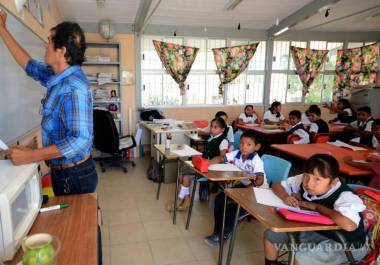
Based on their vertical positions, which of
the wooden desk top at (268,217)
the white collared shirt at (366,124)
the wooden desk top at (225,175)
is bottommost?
the wooden desk top at (268,217)

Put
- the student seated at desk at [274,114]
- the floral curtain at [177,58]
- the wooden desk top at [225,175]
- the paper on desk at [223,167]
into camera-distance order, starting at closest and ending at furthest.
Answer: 1. the wooden desk top at [225,175]
2. the paper on desk at [223,167]
3. the floral curtain at [177,58]
4. the student seated at desk at [274,114]

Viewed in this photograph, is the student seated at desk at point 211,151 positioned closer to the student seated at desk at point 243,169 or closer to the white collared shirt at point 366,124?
the student seated at desk at point 243,169

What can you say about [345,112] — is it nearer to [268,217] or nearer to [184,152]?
[184,152]

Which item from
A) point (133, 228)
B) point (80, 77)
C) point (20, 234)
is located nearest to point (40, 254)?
point (20, 234)

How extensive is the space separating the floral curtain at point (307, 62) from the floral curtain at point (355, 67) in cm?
52

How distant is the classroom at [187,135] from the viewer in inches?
51.0

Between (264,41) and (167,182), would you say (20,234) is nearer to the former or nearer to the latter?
(167,182)

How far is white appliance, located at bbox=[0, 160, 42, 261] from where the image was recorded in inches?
35.9

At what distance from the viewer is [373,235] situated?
1578 millimetres

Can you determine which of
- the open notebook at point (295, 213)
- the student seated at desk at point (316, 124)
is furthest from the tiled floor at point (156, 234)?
the student seated at desk at point (316, 124)

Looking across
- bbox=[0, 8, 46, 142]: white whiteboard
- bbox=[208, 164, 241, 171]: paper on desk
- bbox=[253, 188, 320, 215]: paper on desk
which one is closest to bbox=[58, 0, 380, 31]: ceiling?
bbox=[0, 8, 46, 142]: white whiteboard

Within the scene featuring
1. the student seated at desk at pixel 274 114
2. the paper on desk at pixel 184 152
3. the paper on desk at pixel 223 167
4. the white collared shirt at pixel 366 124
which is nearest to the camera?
the paper on desk at pixel 223 167

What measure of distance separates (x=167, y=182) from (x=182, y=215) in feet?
3.48

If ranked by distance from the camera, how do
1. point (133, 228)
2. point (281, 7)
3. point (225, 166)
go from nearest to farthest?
point (225, 166), point (133, 228), point (281, 7)
